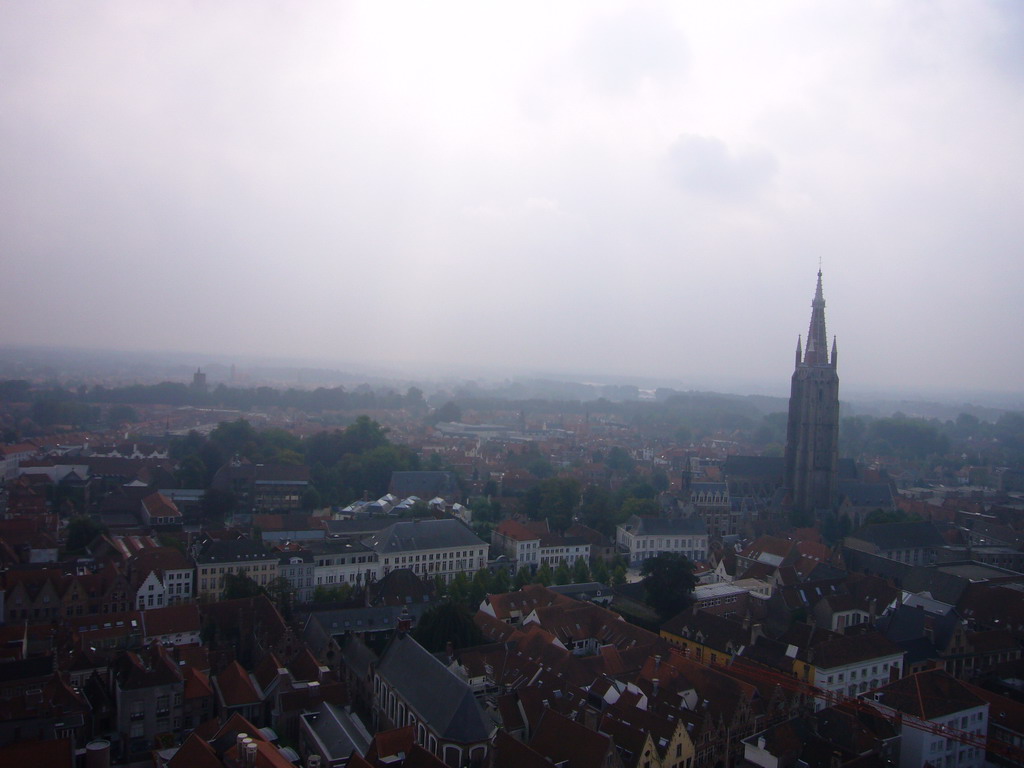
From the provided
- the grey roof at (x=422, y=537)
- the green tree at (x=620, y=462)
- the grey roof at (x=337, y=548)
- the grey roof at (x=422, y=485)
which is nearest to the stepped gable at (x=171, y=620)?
the grey roof at (x=337, y=548)

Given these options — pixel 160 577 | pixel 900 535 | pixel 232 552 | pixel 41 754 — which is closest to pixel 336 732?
pixel 41 754

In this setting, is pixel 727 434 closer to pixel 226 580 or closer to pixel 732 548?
pixel 732 548

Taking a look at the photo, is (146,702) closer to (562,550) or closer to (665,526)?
(562,550)

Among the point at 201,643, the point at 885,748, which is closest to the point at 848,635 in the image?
the point at 885,748

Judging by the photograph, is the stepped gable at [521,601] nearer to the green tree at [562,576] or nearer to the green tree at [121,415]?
the green tree at [562,576]

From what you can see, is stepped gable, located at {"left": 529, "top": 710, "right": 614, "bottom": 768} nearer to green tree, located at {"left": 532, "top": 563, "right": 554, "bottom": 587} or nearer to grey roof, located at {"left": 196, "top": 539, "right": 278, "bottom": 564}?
green tree, located at {"left": 532, "top": 563, "right": 554, "bottom": 587}


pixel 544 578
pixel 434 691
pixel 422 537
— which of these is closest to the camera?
pixel 434 691
